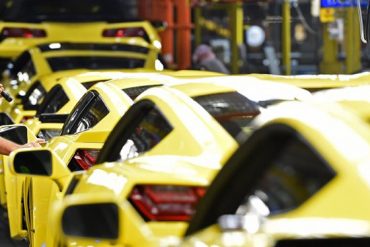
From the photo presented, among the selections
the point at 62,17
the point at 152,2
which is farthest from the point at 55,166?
the point at 152,2

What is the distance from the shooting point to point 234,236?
3.50 m

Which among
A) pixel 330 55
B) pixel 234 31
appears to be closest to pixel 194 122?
pixel 330 55

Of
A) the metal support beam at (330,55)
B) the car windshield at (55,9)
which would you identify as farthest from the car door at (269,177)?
the metal support beam at (330,55)

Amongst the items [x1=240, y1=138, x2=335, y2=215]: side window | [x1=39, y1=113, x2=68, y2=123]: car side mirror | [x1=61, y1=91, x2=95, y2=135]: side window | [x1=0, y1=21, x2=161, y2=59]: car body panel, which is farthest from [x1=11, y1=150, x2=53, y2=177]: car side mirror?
[x1=0, y1=21, x2=161, y2=59]: car body panel

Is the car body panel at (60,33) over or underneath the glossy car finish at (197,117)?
underneath

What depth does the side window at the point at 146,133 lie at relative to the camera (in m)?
5.87

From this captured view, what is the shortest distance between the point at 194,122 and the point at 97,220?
5.39ft

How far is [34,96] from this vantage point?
48.7ft

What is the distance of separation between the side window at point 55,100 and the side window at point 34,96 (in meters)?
1.80

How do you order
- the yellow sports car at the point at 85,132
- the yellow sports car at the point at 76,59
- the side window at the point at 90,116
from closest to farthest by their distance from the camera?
1. the yellow sports car at the point at 85,132
2. the side window at the point at 90,116
3. the yellow sports car at the point at 76,59

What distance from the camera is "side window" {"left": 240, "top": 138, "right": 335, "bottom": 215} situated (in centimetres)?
355

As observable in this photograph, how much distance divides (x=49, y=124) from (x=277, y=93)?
15.2ft

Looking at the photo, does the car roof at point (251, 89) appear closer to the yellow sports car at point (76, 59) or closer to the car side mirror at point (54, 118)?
the car side mirror at point (54, 118)

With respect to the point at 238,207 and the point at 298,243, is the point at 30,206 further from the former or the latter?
the point at 298,243
